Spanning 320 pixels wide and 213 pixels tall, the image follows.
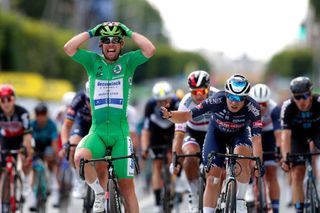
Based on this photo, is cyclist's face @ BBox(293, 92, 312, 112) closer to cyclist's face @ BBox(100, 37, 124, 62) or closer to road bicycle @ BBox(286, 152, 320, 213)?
road bicycle @ BBox(286, 152, 320, 213)

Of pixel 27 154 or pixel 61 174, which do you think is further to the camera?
pixel 61 174

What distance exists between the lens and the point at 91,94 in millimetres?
10391

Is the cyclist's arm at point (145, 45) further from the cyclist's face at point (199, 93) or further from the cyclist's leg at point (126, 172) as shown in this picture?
the cyclist's face at point (199, 93)

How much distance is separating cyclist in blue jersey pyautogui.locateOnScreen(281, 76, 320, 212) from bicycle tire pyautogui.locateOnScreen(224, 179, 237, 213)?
7.25 ft

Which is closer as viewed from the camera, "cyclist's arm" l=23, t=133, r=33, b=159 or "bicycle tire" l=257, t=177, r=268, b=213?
"bicycle tire" l=257, t=177, r=268, b=213

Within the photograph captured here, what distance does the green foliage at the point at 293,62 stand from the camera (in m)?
170

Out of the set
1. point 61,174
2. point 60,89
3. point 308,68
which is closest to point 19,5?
point 60,89

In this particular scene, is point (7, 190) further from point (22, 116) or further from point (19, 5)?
point (19, 5)

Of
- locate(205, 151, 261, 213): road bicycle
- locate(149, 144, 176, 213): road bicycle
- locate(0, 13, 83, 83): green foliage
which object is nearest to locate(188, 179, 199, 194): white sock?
locate(149, 144, 176, 213): road bicycle

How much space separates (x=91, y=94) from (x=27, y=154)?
3.85 meters

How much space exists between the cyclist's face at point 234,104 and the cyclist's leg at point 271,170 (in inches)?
138

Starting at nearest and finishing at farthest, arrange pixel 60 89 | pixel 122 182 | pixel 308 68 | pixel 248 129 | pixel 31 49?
pixel 122 182 < pixel 248 129 < pixel 60 89 < pixel 31 49 < pixel 308 68

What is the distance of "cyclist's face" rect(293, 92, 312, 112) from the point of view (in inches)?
488

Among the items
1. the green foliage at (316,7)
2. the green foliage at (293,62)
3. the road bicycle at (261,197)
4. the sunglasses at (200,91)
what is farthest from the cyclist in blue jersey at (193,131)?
the green foliage at (293,62)
